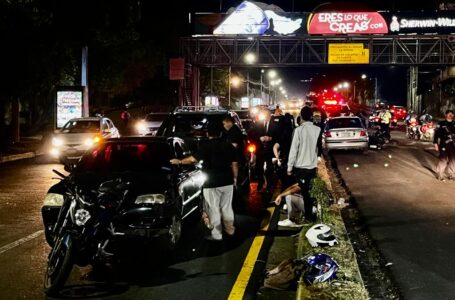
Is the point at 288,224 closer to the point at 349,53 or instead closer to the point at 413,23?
the point at 349,53

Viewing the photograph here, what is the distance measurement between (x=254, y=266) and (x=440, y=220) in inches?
164

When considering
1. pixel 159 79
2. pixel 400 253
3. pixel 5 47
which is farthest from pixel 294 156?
pixel 159 79

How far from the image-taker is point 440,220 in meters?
10.0

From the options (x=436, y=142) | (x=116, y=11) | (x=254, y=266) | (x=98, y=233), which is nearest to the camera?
(x=98, y=233)

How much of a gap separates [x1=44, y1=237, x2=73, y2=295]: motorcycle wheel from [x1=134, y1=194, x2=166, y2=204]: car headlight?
128 centimetres

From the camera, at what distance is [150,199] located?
735 centimetres

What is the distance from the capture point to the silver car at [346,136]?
74.4ft

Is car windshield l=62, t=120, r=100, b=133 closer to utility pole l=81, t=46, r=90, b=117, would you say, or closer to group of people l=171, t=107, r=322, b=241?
utility pole l=81, t=46, r=90, b=117

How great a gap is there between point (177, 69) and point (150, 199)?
2872 cm

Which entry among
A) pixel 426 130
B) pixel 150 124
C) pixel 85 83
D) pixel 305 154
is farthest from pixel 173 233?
pixel 426 130

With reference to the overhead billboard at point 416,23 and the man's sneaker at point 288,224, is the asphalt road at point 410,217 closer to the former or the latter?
the man's sneaker at point 288,224

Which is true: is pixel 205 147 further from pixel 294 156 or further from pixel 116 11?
pixel 116 11

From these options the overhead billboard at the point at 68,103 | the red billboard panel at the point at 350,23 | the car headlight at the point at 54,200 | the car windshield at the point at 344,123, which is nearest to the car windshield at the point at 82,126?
the overhead billboard at the point at 68,103

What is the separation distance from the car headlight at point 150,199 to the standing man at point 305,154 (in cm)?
245
